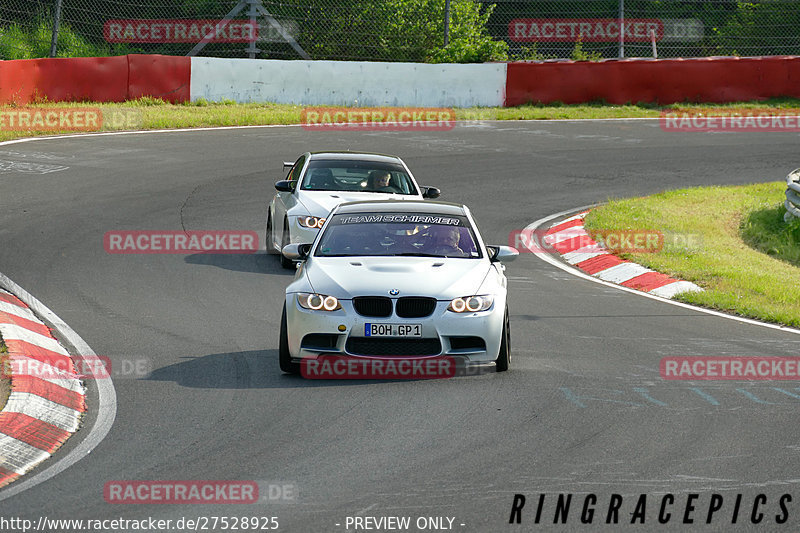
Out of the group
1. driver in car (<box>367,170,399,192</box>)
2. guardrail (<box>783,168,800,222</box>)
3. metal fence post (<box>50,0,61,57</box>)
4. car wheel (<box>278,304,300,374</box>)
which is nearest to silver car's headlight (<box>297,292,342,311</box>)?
car wheel (<box>278,304,300,374</box>)

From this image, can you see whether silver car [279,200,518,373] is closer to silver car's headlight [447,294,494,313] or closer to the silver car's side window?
silver car's headlight [447,294,494,313]

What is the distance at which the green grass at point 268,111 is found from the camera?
27.1m

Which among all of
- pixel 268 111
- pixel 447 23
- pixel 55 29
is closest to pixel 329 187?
pixel 55 29

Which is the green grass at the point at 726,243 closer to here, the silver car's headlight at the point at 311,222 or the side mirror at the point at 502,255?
the side mirror at the point at 502,255

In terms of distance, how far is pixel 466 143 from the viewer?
26.4 metres

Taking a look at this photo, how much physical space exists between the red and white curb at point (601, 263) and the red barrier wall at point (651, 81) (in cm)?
1383

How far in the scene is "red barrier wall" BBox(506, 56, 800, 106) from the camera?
31.8 metres

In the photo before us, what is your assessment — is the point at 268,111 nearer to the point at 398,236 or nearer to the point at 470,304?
the point at 398,236

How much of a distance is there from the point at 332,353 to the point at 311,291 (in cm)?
52

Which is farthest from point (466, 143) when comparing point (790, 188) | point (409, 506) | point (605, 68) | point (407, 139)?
point (409, 506)

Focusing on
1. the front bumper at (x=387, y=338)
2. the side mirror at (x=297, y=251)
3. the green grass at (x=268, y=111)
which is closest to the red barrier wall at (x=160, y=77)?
the green grass at (x=268, y=111)

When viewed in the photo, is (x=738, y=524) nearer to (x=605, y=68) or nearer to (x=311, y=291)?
(x=311, y=291)

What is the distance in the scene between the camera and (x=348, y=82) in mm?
30812

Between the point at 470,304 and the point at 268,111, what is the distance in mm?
20998
